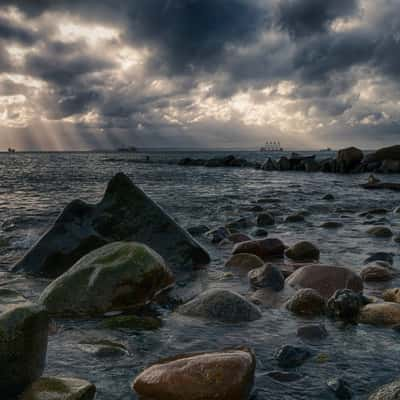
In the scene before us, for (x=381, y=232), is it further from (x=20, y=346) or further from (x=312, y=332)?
(x=20, y=346)

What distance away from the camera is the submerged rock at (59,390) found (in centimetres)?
269

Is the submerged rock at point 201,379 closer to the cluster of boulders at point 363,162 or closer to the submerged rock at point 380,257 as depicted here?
the submerged rock at point 380,257

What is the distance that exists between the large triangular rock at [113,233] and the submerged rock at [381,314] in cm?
318

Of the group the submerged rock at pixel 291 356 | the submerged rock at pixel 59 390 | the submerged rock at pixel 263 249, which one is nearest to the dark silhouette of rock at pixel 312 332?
the submerged rock at pixel 291 356

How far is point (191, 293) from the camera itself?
5.55 meters

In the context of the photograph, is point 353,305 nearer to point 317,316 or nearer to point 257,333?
point 317,316

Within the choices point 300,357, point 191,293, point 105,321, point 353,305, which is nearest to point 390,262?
point 353,305

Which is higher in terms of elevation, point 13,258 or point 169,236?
point 169,236

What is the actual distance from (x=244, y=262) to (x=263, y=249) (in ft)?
3.33

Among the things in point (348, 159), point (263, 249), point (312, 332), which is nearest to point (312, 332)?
point (312, 332)

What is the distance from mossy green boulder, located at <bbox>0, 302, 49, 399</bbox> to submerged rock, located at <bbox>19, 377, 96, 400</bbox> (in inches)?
3.4

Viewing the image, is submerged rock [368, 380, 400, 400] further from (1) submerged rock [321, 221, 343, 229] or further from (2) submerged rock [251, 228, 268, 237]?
(1) submerged rock [321, 221, 343, 229]

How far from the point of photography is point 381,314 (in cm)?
421

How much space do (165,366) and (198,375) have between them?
27cm
